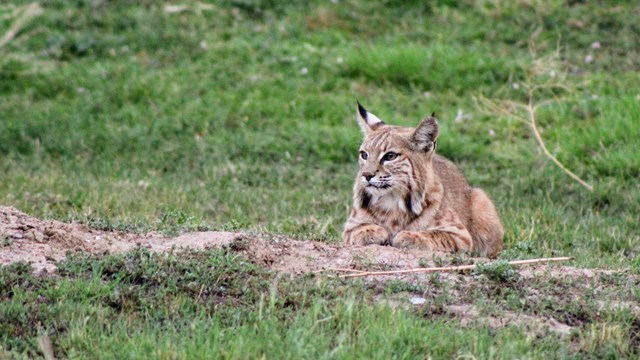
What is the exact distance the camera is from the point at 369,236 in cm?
837

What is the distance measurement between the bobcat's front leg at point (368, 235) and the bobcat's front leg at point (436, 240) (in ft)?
0.32

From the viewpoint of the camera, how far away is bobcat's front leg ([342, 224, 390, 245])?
834cm

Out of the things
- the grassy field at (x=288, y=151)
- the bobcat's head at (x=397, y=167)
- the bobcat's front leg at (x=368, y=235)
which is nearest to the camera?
the grassy field at (x=288, y=151)

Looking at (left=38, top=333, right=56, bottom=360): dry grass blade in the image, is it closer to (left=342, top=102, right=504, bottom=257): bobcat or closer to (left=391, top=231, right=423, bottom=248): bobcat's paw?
(left=342, top=102, right=504, bottom=257): bobcat

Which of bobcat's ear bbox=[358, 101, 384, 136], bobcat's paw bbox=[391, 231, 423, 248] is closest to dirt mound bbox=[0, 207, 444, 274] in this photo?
bobcat's paw bbox=[391, 231, 423, 248]

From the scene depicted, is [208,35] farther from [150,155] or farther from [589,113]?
[589,113]

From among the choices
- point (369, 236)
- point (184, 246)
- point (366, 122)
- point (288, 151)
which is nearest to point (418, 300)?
point (184, 246)

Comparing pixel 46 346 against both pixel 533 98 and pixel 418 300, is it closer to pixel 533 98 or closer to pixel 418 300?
pixel 418 300

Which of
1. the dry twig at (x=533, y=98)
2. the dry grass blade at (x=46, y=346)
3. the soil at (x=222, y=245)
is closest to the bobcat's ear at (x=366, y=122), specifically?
the soil at (x=222, y=245)

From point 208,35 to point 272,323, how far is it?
1086 cm

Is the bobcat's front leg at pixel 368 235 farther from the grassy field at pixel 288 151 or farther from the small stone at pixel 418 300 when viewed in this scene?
the small stone at pixel 418 300

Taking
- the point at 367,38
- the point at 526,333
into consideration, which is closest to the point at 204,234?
the point at 526,333

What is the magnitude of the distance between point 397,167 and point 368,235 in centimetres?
61

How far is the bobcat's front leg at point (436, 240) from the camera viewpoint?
→ 8242 mm
